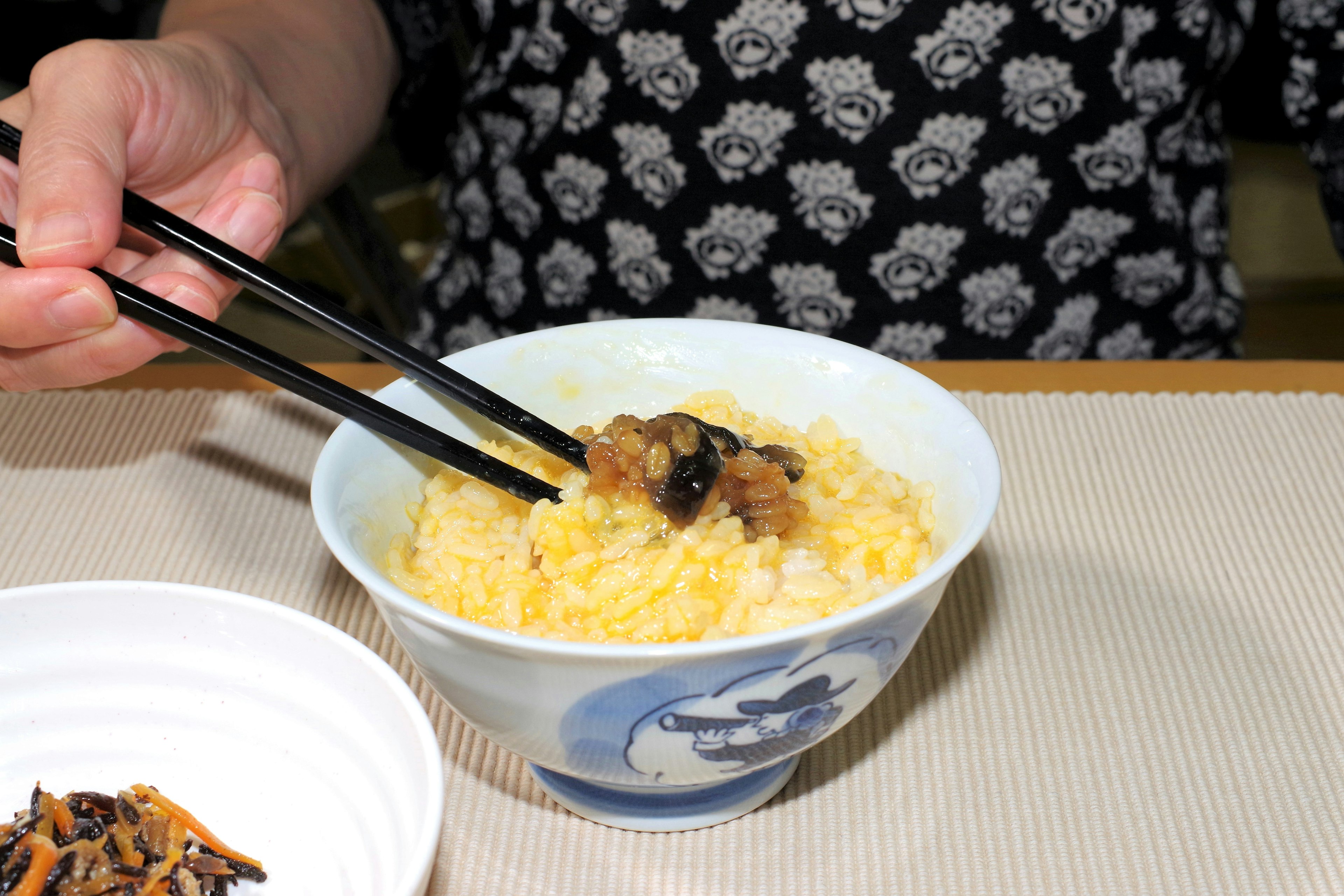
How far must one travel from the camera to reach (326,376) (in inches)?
42.7

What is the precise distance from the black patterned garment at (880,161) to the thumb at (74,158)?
0.83 metres

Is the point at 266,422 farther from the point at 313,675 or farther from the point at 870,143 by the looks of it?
the point at 870,143

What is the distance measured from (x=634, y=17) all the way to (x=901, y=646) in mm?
1339

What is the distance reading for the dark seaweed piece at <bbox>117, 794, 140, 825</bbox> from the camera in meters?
0.90

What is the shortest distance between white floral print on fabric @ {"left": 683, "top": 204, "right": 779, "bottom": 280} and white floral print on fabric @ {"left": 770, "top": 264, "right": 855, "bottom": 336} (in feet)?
0.19

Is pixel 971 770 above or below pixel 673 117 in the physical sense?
below

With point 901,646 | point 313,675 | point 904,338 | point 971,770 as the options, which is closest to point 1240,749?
point 971,770

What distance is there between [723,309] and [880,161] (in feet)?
1.39

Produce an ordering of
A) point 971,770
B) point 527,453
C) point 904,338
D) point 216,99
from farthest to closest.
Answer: point 904,338, point 216,99, point 527,453, point 971,770

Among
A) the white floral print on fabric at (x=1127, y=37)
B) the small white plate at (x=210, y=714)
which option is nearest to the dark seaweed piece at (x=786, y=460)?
the small white plate at (x=210, y=714)

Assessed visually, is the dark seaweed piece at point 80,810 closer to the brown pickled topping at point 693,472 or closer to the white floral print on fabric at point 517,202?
the brown pickled topping at point 693,472

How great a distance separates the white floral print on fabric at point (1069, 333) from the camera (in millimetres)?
1998

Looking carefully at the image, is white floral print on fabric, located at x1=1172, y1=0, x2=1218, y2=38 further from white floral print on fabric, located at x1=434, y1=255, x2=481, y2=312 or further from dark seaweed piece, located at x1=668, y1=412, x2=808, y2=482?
white floral print on fabric, located at x1=434, y1=255, x2=481, y2=312

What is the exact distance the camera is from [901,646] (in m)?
0.93
